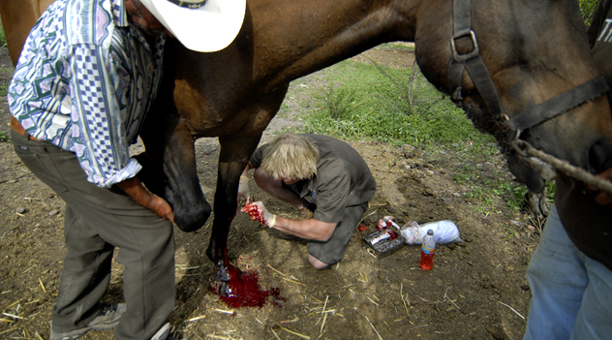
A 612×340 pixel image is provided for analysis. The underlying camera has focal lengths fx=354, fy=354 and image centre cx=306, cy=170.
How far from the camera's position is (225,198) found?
2.50 meters

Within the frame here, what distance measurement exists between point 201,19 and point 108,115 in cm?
52

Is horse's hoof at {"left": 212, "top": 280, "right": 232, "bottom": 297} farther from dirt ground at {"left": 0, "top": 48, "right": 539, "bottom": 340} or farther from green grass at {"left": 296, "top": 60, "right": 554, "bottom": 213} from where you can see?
green grass at {"left": 296, "top": 60, "right": 554, "bottom": 213}

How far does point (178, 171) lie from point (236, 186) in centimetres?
62

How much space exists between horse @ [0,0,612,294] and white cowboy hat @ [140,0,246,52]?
44 mm

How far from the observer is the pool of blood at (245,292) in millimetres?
2408

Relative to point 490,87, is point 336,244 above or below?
below

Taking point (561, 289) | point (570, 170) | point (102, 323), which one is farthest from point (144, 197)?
point (561, 289)

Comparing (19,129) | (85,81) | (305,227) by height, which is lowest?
(305,227)

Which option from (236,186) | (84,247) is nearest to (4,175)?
(84,247)

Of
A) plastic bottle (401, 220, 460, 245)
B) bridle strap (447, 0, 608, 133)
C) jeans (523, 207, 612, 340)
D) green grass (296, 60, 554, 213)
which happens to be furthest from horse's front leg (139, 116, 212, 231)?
green grass (296, 60, 554, 213)

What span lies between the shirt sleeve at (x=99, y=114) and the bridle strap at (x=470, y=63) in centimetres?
128

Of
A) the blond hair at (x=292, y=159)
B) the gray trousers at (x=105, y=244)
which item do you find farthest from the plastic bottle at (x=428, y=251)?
the gray trousers at (x=105, y=244)

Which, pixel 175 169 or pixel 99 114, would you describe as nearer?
pixel 99 114

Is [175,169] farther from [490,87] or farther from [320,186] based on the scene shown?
[490,87]
